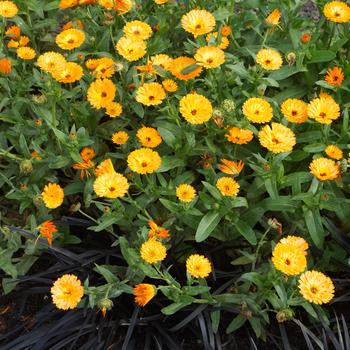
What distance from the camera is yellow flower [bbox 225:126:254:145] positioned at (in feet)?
7.50

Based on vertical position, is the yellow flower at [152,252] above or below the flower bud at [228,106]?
below

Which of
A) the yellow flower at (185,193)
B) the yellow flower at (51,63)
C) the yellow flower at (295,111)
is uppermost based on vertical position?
the yellow flower at (51,63)

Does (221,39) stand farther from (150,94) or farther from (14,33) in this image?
(14,33)

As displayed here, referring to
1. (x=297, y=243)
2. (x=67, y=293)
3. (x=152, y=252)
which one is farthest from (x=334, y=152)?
(x=67, y=293)

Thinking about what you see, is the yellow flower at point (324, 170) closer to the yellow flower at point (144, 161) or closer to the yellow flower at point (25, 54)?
the yellow flower at point (144, 161)

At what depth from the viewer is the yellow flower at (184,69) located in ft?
7.84

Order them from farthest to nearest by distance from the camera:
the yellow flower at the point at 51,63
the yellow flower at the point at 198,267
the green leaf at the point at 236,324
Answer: the yellow flower at the point at 51,63 < the green leaf at the point at 236,324 < the yellow flower at the point at 198,267

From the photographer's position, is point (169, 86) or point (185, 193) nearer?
point (185, 193)

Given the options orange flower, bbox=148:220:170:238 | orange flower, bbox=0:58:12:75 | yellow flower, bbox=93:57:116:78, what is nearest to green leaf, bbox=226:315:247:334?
orange flower, bbox=148:220:170:238

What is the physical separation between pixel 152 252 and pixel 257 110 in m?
0.71

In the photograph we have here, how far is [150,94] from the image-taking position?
7.75 feet

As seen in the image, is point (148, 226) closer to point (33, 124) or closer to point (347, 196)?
point (33, 124)

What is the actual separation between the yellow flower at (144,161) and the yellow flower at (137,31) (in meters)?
0.57

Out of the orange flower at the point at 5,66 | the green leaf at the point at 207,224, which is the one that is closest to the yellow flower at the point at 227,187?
the green leaf at the point at 207,224
